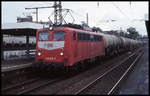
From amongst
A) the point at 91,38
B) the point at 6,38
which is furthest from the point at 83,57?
the point at 6,38

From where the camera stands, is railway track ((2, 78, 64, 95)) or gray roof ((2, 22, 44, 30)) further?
gray roof ((2, 22, 44, 30))

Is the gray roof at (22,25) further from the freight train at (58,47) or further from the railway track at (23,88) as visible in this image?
the railway track at (23,88)

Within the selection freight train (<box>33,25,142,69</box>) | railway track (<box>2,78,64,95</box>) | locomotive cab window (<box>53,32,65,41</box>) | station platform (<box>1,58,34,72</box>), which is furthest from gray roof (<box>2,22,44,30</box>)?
railway track (<box>2,78,64,95</box>)

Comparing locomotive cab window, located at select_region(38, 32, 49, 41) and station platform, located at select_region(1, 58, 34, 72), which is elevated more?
locomotive cab window, located at select_region(38, 32, 49, 41)

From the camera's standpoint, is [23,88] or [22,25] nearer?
[23,88]

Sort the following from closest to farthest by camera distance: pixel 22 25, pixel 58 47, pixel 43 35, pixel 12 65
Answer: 1. pixel 58 47
2. pixel 43 35
3. pixel 12 65
4. pixel 22 25

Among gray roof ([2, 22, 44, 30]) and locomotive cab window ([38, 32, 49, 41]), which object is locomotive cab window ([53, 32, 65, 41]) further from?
gray roof ([2, 22, 44, 30])

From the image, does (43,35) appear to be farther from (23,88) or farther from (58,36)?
(23,88)

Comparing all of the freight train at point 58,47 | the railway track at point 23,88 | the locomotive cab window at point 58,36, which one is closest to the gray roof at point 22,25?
the freight train at point 58,47

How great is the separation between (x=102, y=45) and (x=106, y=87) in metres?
11.4

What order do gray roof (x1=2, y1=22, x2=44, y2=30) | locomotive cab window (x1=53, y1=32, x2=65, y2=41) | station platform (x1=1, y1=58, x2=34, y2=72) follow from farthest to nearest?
gray roof (x1=2, y1=22, x2=44, y2=30) → locomotive cab window (x1=53, y1=32, x2=65, y2=41) → station platform (x1=1, y1=58, x2=34, y2=72)

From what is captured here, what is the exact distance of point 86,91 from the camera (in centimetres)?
1180

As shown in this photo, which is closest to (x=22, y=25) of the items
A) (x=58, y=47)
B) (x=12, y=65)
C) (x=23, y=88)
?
(x=12, y=65)

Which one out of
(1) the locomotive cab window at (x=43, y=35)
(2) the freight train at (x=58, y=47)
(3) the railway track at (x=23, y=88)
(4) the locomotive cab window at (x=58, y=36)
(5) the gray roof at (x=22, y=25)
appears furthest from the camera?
(5) the gray roof at (x=22, y=25)
